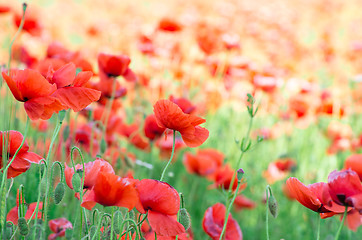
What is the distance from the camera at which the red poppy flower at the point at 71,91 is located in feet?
2.72

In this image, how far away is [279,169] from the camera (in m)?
2.06

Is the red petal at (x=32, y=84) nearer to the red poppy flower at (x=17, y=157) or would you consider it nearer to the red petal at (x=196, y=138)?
the red poppy flower at (x=17, y=157)

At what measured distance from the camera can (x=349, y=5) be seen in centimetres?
755

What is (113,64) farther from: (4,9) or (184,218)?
(4,9)

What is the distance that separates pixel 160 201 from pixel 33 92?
279 millimetres

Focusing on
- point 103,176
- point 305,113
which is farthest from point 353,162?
point 305,113

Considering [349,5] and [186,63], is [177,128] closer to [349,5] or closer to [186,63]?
[186,63]

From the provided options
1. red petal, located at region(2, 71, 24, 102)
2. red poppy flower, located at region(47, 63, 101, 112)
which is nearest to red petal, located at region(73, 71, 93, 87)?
red poppy flower, located at region(47, 63, 101, 112)

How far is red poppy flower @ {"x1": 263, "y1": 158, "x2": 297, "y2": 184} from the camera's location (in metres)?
2.02

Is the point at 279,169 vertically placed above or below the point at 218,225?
below

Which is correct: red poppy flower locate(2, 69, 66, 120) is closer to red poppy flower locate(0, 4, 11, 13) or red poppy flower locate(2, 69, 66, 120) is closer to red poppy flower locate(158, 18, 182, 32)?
red poppy flower locate(0, 4, 11, 13)

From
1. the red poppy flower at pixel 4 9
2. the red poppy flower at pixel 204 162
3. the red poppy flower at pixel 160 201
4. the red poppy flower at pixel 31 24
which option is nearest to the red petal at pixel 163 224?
the red poppy flower at pixel 160 201

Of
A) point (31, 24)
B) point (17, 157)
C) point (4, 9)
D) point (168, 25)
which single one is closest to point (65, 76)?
point (17, 157)

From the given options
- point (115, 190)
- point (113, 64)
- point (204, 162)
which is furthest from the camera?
point (204, 162)
